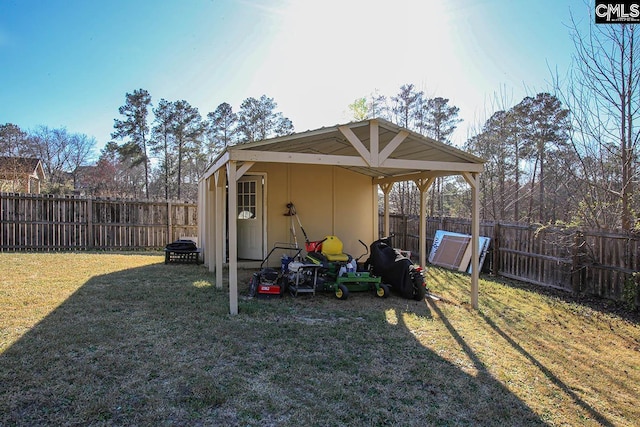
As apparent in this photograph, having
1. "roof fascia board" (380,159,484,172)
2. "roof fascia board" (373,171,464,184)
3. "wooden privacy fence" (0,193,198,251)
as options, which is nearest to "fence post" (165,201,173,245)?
"wooden privacy fence" (0,193,198,251)

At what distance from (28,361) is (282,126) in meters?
18.7

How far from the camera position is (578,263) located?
227 inches

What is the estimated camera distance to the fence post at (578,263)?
572 centimetres

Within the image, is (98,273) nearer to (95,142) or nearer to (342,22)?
(342,22)

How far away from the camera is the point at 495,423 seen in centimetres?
232

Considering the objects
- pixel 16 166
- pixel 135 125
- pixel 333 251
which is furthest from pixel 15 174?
pixel 333 251

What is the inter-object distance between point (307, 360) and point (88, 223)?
9717mm

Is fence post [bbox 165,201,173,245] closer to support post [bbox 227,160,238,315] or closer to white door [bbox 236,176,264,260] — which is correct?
white door [bbox 236,176,264,260]

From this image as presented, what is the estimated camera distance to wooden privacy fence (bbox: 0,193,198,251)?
31.8 feet

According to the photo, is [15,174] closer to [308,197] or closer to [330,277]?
[308,197]

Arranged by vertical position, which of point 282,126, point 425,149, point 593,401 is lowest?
point 593,401

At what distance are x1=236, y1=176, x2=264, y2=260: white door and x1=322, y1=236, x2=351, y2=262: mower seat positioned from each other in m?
2.31

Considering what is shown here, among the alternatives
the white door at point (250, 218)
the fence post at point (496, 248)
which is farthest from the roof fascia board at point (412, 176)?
the white door at point (250, 218)

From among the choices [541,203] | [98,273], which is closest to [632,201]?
[541,203]
